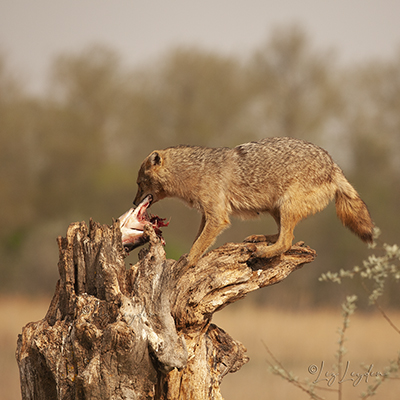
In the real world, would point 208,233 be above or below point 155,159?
below

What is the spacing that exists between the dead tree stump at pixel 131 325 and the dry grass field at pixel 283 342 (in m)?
5.18

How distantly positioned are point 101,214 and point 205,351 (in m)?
15.7

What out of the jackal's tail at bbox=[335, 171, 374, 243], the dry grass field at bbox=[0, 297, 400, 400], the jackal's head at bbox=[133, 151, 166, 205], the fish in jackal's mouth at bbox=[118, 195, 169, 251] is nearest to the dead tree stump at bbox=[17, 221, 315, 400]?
the fish in jackal's mouth at bbox=[118, 195, 169, 251]

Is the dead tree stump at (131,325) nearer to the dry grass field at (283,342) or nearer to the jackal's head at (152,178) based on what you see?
the jackal's head at (152,178)

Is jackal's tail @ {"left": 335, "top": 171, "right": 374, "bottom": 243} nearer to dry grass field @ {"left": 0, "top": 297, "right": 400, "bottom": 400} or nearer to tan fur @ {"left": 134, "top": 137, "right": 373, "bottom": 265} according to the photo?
tan fur @ {"left": 134, "top": 137, "right": 373, "bottom": 265}

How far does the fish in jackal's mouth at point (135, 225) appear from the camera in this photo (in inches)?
189

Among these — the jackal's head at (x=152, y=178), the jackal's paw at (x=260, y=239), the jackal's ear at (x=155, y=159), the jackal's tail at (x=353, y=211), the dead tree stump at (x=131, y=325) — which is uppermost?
the jackal's ear at (x=155, y=159)

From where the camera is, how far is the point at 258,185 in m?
5.87

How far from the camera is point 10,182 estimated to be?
67.2ft

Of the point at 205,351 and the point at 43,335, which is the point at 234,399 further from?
the point at 43,335

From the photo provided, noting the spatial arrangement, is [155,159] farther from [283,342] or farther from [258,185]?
[283,342]

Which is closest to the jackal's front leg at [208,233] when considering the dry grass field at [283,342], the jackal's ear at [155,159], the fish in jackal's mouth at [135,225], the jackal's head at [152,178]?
the fish in jackal's mouth at [135,225]

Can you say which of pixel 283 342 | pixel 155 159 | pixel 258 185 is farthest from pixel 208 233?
pixel 283 342

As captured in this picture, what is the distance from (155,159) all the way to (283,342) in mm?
8296
